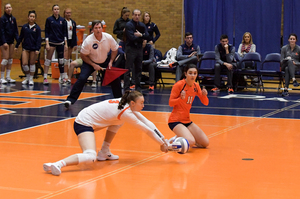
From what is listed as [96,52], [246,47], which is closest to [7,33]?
[96,52]

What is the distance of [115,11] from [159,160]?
13.9m

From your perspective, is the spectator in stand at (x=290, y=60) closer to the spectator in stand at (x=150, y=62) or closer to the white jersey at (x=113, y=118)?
the spectator in stand at (x=150, y=62)

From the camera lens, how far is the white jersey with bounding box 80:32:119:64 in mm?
8219

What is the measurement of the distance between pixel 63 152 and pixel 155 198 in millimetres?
1972

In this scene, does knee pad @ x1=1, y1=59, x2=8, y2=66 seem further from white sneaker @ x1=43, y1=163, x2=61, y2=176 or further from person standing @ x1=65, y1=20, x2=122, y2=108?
white sneaker @ x1=43, y1=163, x2=61, y2=176

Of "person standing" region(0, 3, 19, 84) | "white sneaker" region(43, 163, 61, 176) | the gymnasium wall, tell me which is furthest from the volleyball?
the gymnasium wall

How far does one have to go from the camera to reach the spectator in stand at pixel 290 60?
1143 cm

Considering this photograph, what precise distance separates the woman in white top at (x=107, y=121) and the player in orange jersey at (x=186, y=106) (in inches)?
37.4

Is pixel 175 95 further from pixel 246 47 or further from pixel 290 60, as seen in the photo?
pixel 246 47

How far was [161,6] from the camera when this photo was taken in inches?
694

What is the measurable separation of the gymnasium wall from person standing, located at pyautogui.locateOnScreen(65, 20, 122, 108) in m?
9.16

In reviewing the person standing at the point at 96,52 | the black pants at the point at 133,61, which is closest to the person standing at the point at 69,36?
Answer: the black pants at the point at 133,61

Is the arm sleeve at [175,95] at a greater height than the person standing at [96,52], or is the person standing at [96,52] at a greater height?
the person standing at [96,52]

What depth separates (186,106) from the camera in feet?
19.1
